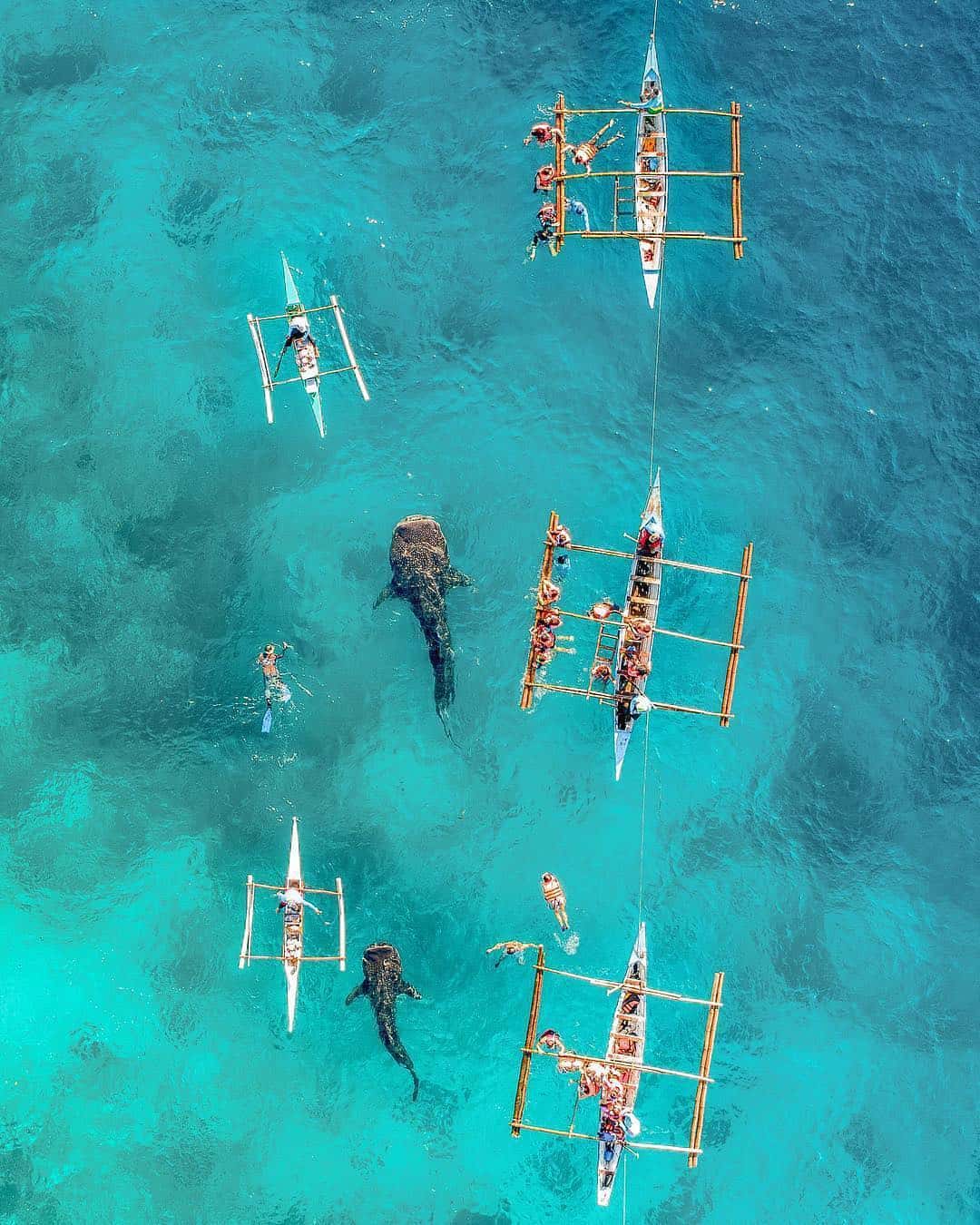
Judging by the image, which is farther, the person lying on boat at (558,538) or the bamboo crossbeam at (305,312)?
the bamboo crossbeam at (305,312)

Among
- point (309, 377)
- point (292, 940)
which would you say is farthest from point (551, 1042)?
point (309, 377)

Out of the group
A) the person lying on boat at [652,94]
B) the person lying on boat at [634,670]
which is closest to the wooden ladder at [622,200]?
the person lying on boat at [652,94]

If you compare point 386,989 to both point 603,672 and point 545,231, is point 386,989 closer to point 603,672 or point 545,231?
point 603,672

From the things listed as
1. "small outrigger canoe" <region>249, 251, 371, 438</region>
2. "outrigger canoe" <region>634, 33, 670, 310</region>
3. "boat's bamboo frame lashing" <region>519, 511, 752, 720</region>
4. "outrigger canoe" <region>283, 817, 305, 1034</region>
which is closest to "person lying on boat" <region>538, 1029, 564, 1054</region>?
"outrigger canoe" <region>283, 817, 305, 1034</region>

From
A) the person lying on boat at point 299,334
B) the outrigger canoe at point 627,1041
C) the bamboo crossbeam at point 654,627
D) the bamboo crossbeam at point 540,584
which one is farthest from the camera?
the person lying on boat at point 299,334

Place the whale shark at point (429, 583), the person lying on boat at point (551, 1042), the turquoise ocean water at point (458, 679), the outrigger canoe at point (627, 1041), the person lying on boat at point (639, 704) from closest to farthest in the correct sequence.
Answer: the person lying on boat at point (639, 704), the person lying on boat at point (551, 1042), the outrigger canoe at point (627, 1041), the whale shark at point (429, 583), the turquoise ocean water at point (458, 679)

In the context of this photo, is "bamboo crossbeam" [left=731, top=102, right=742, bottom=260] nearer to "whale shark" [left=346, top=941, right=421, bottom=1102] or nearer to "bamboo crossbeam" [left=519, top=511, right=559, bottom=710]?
"bamboo crossbeam" [left=519, top=511, right=559, bottom=710]

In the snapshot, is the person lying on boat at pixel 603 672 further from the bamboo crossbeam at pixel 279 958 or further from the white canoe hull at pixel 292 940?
the bamboo crossbeam at pixel 279 958
